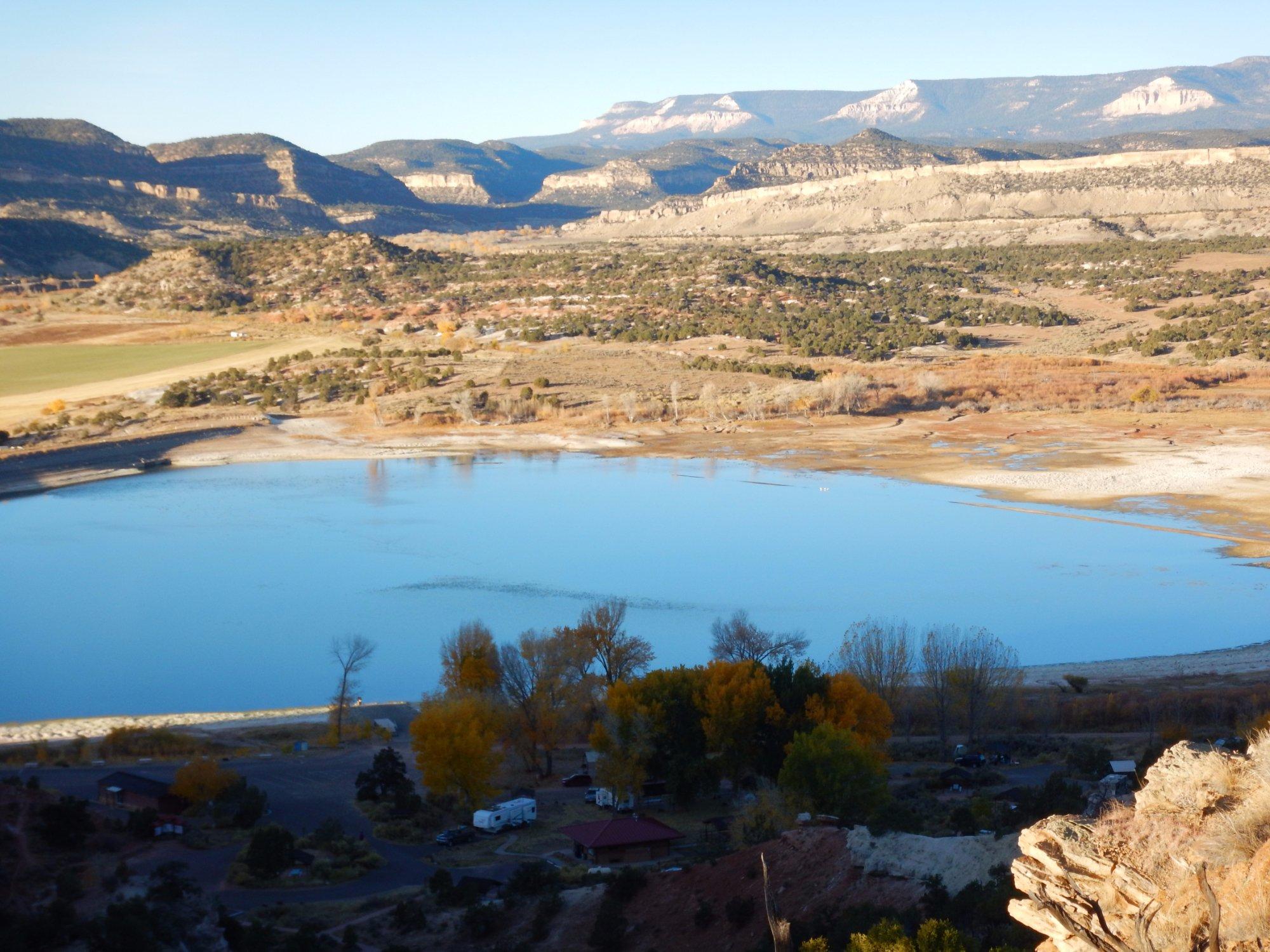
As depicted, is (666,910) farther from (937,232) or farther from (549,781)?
(937,232)

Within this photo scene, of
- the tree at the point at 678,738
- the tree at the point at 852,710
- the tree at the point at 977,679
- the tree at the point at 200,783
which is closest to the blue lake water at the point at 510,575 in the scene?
the tree at the point at 977,679

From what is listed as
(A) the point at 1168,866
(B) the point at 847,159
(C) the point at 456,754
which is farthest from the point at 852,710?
(B) the point at 847,159

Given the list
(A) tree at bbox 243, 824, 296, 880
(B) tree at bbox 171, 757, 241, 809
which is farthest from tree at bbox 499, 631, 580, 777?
(A) tree at bbox 243, 824, 296, 880

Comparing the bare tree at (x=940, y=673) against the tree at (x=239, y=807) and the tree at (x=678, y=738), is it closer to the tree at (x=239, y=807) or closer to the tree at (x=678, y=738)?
the tree at (x=678, y=738)

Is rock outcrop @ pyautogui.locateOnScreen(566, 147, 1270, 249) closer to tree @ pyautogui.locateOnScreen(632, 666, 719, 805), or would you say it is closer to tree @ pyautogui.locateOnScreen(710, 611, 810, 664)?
tree @ pyautogui.locateOnScreen(710, 611, 810, 664)

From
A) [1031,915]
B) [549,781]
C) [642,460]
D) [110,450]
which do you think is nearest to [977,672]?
[549,781]

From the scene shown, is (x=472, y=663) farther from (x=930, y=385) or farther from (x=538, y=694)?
(x=930, y=385)

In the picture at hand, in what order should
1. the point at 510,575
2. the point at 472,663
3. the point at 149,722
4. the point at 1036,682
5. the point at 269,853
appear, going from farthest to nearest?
1. the point at 510,575
2. the point at 1036,682
3. the point at 149,722
4. the point at 472,663
5. the point at 269,853
